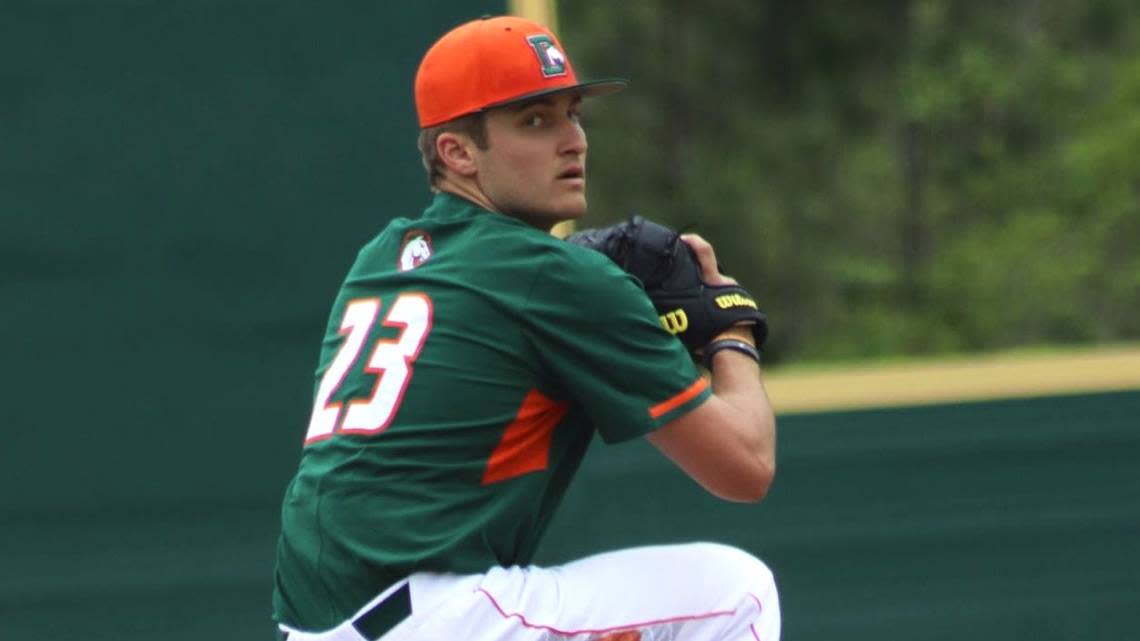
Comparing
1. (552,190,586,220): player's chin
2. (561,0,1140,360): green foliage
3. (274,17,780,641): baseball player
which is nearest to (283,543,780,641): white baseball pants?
(274,17,780,641): baseball player

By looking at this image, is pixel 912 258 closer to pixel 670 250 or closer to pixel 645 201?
pixel 645 201

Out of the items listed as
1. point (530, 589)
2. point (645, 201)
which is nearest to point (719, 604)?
point (530, 589)

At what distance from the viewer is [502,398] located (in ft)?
10.3

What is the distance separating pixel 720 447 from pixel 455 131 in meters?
0.74

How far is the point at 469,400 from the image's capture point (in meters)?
3.11

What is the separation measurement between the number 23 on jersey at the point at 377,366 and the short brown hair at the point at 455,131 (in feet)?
0.89

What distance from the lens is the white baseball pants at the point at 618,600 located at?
3113 millimetres

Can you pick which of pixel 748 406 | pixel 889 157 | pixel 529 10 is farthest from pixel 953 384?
pixel 889 157

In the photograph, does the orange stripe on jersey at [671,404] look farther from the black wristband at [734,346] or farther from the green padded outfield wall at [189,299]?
the green padded outfield wall at [189,299]

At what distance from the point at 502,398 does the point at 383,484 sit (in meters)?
0.25

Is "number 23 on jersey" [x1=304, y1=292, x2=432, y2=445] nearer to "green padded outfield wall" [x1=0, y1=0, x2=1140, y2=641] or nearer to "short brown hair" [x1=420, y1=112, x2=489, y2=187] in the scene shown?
"short brown hair" [x1=420, y1=112, x2=489, y2=187]

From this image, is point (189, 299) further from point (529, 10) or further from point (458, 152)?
point (458, 152)

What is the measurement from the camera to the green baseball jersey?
10.1ft

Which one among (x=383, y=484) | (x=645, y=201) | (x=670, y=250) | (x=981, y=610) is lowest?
(x=645, y=201)
